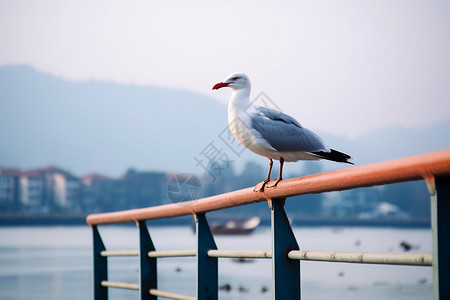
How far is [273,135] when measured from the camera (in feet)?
9.36

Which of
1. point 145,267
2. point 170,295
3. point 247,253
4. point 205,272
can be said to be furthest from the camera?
point 145,267

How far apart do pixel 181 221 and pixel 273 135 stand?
89.2m

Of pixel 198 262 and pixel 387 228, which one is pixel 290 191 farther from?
pixel 387 228

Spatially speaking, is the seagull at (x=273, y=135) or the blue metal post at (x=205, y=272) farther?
the seagull at (x=273, y=135)

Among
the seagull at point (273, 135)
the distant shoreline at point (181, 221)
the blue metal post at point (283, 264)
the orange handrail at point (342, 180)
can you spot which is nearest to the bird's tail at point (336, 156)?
the seagull at point (273, 135)

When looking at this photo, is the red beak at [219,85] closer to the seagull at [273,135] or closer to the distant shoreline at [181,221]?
the seagull at [273,135]

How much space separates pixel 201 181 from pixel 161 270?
29.5 meters

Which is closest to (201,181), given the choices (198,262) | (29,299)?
(198,262)

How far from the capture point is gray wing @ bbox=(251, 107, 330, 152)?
8.79 ft

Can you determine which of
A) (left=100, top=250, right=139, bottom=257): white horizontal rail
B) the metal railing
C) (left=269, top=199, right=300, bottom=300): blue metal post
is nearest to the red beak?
the metal railing

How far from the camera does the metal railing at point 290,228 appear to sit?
1.24 m

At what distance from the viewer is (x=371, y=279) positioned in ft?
101

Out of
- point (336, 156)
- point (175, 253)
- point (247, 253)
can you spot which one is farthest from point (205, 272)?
point (336, 156)

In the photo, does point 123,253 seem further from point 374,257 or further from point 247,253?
point 374,257
